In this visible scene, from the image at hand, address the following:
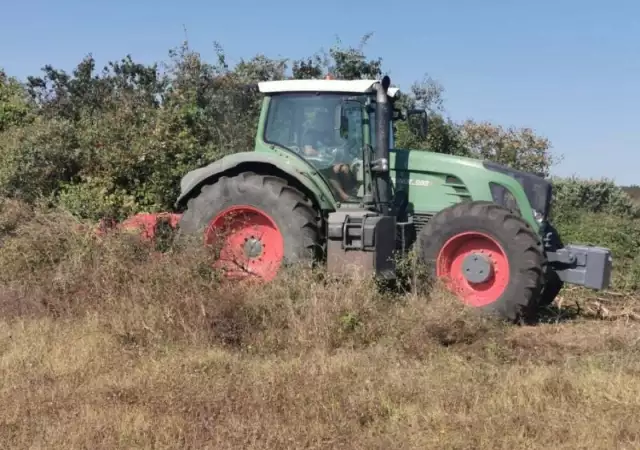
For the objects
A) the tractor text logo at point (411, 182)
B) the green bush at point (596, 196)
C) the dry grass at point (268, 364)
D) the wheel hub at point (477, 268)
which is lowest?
the dry grass at point (268, 364)

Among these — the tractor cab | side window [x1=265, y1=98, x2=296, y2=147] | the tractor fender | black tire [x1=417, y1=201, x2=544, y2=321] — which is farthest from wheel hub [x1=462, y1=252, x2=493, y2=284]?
side window [x1=265, y1=98, x2=296, y2=147]

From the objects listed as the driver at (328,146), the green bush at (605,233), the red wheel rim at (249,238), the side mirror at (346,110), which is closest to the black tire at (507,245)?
the driver at (328,146)

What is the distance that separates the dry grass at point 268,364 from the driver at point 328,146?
4.84 feet

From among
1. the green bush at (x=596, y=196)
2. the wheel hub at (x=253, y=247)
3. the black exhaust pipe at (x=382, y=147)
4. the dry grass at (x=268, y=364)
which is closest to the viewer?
the dry grass at (x=268, y=364)

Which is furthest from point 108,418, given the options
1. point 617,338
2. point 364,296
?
point 617,338

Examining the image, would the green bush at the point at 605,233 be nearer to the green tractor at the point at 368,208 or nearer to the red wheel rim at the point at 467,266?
the green tractor at the point at 368,208

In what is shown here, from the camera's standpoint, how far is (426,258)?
24.4 ft

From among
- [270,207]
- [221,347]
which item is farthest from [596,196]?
[221,347]

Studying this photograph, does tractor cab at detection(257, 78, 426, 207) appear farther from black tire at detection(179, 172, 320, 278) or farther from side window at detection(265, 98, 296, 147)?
black tire at detection(179, 172, 320, 278)

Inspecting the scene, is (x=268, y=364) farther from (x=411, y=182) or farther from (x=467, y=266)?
(x=411, y=182)

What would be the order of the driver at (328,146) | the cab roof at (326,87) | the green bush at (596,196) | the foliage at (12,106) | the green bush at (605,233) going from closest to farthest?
1. the cab roof at (326,87)
2. the driver at (328,146)
3. the foliage at (12,106)
4. the green bush at (605,233)
5. the green bush at (596,196)

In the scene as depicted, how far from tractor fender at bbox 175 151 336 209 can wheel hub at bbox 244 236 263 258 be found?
758 mm

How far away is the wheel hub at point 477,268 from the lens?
7.27 metres

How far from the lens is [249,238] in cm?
755
